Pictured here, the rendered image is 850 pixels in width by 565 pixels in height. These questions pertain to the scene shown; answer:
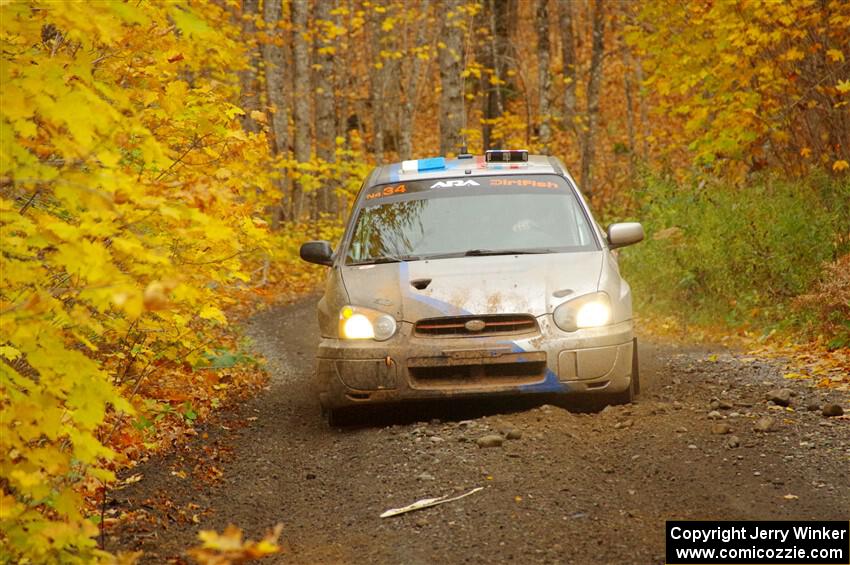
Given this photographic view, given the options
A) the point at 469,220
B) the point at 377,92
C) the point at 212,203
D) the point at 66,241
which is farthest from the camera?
the point at 377,92

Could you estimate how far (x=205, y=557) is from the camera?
3.19 meters

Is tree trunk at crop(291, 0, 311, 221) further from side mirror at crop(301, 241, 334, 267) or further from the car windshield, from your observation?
side mirror at crop(301, 241, 334, 267)

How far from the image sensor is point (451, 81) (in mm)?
16797

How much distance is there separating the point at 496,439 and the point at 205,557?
10.3 feet

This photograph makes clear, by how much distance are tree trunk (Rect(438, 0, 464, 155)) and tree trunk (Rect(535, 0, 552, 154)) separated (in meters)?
4.59

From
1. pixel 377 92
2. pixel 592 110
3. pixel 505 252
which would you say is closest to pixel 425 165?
pixel 505 252

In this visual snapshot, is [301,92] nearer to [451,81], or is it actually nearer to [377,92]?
[377,92]

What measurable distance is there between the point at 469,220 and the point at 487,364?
5.11 feet

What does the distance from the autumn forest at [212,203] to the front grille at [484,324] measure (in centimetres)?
134

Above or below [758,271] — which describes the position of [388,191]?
above

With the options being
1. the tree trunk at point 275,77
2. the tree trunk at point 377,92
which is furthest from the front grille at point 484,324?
the tree trunk at point 377,92

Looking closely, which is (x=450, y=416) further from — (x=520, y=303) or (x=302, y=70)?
(x=302, y=70)

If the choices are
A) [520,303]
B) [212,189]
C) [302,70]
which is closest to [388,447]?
[520,303]

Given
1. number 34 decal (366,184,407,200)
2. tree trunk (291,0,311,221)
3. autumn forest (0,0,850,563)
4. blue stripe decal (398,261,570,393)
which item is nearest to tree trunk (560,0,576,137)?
autumn forest (0,0,850,563)
